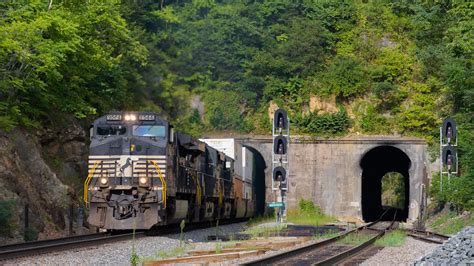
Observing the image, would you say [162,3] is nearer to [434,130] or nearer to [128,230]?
[434,130]

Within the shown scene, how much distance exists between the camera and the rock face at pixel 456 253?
12000 mm

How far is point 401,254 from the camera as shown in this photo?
57.2 feet

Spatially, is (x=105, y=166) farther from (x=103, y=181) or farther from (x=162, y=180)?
(x=162, y=180)

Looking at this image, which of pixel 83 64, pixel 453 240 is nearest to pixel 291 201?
pixel 83 64

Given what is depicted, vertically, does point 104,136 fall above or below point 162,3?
below

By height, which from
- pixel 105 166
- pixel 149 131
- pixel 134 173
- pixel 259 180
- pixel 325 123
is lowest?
pixel 134 173

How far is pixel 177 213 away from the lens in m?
23.5

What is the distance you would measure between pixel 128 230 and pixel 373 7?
113 feet

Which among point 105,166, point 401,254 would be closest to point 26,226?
point 105,166

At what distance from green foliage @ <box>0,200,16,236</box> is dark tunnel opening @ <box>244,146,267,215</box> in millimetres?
26293

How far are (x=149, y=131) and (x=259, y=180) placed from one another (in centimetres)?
2729

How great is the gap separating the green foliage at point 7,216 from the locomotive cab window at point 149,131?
13.5 ft

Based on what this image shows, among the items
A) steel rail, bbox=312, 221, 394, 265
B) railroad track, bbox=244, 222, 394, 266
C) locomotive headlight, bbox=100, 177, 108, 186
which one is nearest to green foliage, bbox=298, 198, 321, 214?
railroad track, bbox=244, 222, 394, 266

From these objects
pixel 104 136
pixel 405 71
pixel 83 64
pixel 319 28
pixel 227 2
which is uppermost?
pixel 227 2
